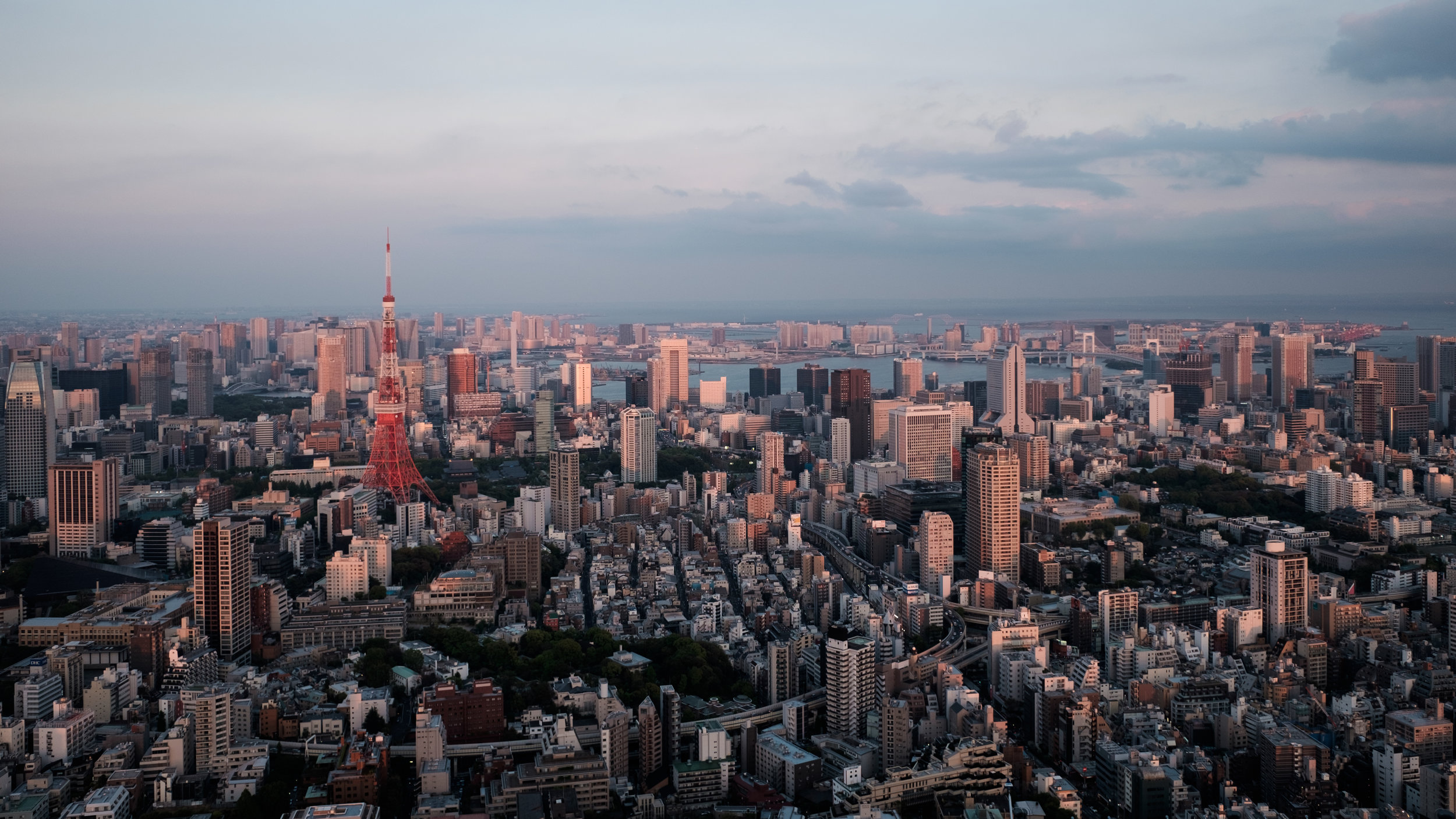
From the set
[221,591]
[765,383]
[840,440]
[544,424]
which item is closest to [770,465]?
[840,440]

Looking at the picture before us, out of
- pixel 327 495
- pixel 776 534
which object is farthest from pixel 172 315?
pixel 776 534

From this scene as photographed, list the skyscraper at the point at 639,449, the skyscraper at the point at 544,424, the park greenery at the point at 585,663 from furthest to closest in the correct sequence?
the skyscraper at the point at 544,424 < the skyscraper at the point at 639,449 < the park greenery at the point at 585,663

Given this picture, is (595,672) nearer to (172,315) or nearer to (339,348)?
(172,315)

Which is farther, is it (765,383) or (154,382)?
(765,383)

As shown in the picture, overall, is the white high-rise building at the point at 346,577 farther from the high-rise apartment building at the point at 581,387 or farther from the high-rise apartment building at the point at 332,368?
the high-rise apartment building at the point at 332,368

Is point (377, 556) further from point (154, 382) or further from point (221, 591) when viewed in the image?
point (154, 382)

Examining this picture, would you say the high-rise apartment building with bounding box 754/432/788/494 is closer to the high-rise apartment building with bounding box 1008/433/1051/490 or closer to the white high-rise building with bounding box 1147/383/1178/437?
the high-rise apartment building with bounding box 1008/433/1051/490

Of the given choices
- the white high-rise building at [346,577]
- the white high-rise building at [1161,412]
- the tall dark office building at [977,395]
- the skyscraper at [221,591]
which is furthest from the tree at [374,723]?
the white high-rise building at [1161,412]

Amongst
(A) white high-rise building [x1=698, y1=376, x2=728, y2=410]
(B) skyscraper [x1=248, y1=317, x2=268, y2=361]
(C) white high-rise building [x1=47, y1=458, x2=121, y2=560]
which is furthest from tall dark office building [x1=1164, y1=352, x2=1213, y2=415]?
(B) skyscraper [x1=248, y1=317, x2=268, y2=361]
